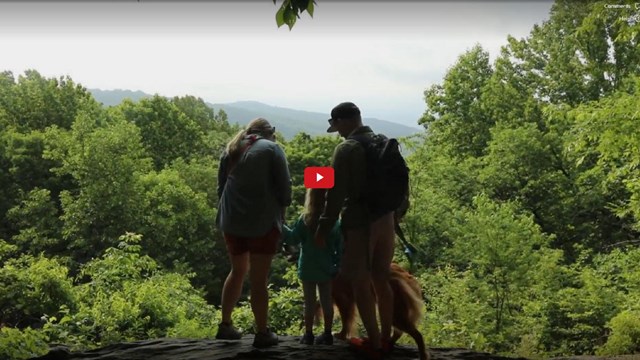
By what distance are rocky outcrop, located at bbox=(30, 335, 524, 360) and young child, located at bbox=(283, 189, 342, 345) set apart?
0.29 metres

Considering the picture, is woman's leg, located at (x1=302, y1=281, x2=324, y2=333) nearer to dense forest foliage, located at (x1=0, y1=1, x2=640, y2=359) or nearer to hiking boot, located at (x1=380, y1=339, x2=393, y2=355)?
hiking boot, located at (x1=380, y1=339, x2=393, y2=355)

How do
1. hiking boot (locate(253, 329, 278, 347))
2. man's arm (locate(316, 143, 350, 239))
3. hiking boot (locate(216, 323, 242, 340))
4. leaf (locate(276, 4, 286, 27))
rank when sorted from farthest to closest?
1. hiking boot (locate(216, 323, 242, 340))
2. hiking boot (locate(253, 329, 278, 347))
3. man's arm (locate(316, 143, 350, 239))
4. leaf (locate(276, 4, 286, 27))

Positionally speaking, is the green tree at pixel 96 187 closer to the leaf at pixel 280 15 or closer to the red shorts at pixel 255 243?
the red shorts at pixel 255 243

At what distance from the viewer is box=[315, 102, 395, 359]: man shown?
14.1 ft

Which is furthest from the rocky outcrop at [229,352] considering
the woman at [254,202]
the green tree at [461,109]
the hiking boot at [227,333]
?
the green tree at [461,109]

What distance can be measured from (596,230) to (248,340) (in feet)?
86.6

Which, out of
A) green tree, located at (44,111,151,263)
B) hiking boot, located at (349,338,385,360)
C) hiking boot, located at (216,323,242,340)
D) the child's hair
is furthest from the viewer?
green tree, located at (44,111,151,263)

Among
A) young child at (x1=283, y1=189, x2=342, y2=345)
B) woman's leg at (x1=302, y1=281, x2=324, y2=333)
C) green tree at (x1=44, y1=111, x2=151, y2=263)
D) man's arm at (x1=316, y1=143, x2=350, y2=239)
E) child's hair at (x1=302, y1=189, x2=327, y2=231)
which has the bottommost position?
green tree at (x1=44, y1=111, x2=151, y2=263)

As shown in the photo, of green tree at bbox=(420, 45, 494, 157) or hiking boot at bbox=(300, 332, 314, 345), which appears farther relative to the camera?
green tree at bbox=(420, 45, 494, 157)

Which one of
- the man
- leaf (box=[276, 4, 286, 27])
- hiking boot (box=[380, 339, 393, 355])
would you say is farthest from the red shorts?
leaf (box=[276, 4, 286, 27])

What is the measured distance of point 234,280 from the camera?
4887 mm

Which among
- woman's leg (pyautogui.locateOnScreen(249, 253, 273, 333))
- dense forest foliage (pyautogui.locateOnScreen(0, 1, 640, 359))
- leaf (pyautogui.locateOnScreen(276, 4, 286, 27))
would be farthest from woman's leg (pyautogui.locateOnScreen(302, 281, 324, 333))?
dense forest foliage (pyautogui.locateOnScreen(0, 1, 640, 359))

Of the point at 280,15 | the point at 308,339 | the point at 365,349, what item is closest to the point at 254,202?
the point at 308,339

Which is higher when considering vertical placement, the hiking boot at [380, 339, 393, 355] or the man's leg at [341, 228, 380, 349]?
the man's leg at [341, 228, 380, 349]
